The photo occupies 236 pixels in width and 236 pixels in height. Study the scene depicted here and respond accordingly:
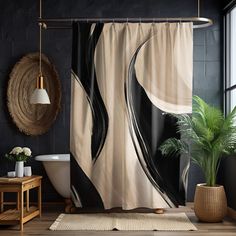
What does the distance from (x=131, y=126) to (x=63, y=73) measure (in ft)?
4.62

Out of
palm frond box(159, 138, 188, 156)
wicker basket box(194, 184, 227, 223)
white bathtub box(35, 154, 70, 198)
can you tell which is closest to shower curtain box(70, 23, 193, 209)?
palm frond box(159, 138, 188, 156)

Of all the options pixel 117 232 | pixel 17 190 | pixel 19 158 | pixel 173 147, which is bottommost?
pixel 117 232

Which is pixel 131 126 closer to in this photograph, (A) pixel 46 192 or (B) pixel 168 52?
(B) pixel 168 52

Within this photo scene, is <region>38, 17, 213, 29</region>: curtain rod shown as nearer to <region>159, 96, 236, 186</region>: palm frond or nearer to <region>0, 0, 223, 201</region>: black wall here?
<region>0, 0, 223, 201</region>: black wall

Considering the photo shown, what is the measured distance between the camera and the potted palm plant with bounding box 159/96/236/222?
4680mm

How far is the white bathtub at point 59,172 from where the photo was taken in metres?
5.30

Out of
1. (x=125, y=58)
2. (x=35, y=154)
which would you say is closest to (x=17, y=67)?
(x=35, y=154)

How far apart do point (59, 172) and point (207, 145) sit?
173 cm

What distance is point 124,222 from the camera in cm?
470

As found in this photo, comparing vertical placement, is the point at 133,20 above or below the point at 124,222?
above

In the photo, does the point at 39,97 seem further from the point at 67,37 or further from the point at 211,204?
the point at 211,204

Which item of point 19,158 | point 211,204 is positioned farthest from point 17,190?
point 211,204

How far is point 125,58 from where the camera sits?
4914 mm

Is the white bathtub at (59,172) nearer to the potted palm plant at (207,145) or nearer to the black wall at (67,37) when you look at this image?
the black wall at (67,37)
